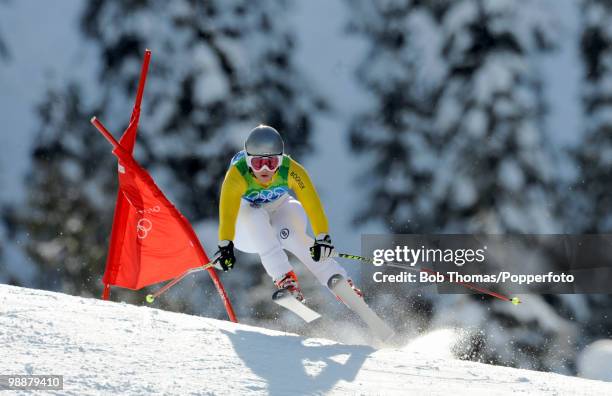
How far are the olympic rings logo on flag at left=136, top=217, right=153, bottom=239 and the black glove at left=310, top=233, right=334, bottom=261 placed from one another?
6.23ft

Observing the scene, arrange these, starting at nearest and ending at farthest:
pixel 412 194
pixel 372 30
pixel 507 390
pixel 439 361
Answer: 1. pixel 507 390
2. pixel 439 361
3. pixel 412 194
4. pixel 372 30

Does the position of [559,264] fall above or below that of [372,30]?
below

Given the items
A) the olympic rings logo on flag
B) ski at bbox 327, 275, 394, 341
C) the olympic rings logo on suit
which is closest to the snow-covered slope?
ski at bbox 327, 275, 394, 341

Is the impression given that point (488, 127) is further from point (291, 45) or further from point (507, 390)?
point (507, 390)

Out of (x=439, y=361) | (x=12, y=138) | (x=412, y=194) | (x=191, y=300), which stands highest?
(x=12, y=138)

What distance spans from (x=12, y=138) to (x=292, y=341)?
1216 centimetres

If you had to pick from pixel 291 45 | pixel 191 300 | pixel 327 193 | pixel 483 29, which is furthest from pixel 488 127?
pixel 191 300

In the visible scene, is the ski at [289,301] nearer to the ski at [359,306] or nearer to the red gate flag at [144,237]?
the ski at [359,306]

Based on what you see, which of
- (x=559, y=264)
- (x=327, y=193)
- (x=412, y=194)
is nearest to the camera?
(x=559, y=264)

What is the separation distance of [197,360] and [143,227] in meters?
2.74

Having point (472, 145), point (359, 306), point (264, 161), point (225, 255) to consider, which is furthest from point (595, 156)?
point (225, 255)

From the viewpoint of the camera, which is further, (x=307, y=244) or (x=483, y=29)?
(x=483, y=29)

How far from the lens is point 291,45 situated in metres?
15.6

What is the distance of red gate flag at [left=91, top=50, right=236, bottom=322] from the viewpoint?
5.93 metres
